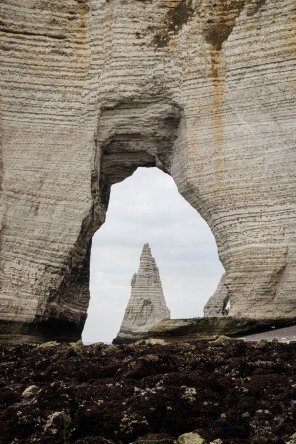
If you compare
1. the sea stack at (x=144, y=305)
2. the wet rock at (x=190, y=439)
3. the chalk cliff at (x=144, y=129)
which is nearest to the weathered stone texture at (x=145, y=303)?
the sea stack at (x=144, y=305)

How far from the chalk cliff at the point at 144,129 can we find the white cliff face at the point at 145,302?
53.8 feet

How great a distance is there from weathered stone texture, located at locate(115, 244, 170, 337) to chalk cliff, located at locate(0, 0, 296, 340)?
16383 mm

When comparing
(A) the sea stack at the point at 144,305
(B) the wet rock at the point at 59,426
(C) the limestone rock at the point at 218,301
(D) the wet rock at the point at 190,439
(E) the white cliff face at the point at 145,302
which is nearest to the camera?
(D) the wet rock at the point at 190,439

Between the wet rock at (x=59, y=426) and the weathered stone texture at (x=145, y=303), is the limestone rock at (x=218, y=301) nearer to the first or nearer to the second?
the weathered stone texture at (x=145, y=303)

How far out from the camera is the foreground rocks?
491cm

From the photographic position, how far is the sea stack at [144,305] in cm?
3294

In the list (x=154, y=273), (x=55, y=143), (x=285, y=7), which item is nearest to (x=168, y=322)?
(x=55, y=143)

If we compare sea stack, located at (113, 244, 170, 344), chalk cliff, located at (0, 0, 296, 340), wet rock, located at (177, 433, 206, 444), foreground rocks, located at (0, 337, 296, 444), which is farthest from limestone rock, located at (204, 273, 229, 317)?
wet rock, located at (177, 433, 206, 444)

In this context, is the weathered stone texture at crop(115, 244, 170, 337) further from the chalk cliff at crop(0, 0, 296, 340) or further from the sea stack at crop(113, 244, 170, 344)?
the chalk cliff at crop(0, 0, 296, 340)

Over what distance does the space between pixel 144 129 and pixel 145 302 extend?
1883cm

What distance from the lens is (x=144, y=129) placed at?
16.2 metres


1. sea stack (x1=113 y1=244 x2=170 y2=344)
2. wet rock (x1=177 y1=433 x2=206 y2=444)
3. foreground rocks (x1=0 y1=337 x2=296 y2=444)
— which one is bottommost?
wet rock (x1=177 y1=433 x2=206 y2=444)

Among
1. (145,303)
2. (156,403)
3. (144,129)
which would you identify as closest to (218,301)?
(145,303)

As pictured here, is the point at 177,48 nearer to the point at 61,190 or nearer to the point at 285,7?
the point at 285,7
